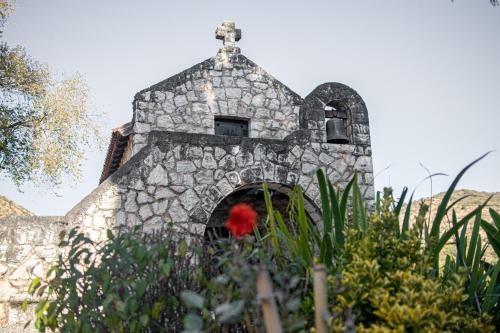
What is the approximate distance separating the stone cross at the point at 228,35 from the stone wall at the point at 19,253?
6722mm

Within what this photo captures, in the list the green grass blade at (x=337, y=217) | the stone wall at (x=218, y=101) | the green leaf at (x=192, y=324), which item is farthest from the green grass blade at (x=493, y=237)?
the stone wall at (x=218, y=101)

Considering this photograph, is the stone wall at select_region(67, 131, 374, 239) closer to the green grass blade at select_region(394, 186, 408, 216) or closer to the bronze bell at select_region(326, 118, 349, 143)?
the bronze bell at select_region(326, 118, 349, 143)

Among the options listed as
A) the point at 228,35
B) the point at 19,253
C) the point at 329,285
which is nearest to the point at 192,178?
the point at 19,253

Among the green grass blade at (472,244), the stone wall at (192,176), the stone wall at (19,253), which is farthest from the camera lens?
the stone wall at (192,176)

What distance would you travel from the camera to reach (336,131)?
775cm

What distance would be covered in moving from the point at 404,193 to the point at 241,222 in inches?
61.1

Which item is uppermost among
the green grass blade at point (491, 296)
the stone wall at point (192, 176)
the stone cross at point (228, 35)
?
the stone cross at point (228, 35)

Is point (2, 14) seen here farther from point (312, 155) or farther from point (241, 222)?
point (241, 222)

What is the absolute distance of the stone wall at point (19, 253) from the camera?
6.25 metres

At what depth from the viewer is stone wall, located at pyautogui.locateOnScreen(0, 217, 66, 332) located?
6246mm

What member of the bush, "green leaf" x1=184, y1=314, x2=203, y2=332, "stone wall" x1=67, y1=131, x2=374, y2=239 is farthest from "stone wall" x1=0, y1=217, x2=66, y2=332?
"green leaf" x1=184, y1=314, x2=203, y2=332

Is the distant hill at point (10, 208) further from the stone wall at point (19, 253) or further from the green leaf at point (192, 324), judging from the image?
the green leaf at point (192, 324)

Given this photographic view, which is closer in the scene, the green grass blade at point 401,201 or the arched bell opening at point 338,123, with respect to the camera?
the green grass blade at point 401,201

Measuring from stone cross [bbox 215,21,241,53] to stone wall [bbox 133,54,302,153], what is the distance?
0.81ft
